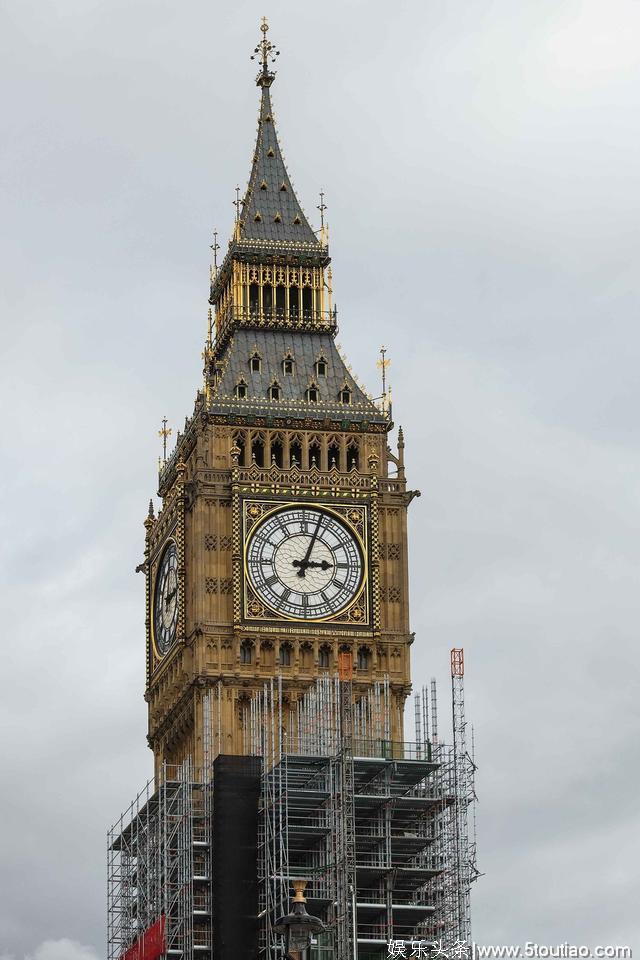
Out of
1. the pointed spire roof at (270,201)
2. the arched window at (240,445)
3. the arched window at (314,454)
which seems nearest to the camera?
the arched window at (240,445)

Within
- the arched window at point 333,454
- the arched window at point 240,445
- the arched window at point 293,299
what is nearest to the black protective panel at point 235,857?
the arched window at point 240,445

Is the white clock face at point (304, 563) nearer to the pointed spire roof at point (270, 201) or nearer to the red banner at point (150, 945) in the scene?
the red banner at point (150, 945)

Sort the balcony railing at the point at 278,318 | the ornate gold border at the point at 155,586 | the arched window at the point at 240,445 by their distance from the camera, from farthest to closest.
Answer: the balcony railing at the point at 278,318 < the ornate gold border at the point at 155,586 < the arched window at the point at 240,445

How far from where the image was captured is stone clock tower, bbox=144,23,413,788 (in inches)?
4921

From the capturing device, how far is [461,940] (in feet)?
393

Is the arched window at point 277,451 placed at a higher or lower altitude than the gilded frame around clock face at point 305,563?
higher

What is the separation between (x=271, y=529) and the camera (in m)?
127

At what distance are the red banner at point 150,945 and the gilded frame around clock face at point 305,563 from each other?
564 inches

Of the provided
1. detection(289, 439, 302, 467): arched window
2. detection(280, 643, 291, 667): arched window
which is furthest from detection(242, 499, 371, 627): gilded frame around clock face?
detection(289, 439, 302, 467): arched window

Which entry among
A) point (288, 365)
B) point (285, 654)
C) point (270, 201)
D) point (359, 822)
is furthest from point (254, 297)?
point (359, 822)

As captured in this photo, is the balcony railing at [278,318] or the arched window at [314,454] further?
the balcony railing at [278,318]

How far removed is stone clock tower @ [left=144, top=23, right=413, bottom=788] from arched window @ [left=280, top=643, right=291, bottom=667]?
90 millimetres

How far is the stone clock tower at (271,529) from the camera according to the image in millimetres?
125000

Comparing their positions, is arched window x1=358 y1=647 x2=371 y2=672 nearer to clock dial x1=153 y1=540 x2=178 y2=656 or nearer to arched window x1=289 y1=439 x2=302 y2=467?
clock dial x1=153 y1=540 x2=178 y2=656
